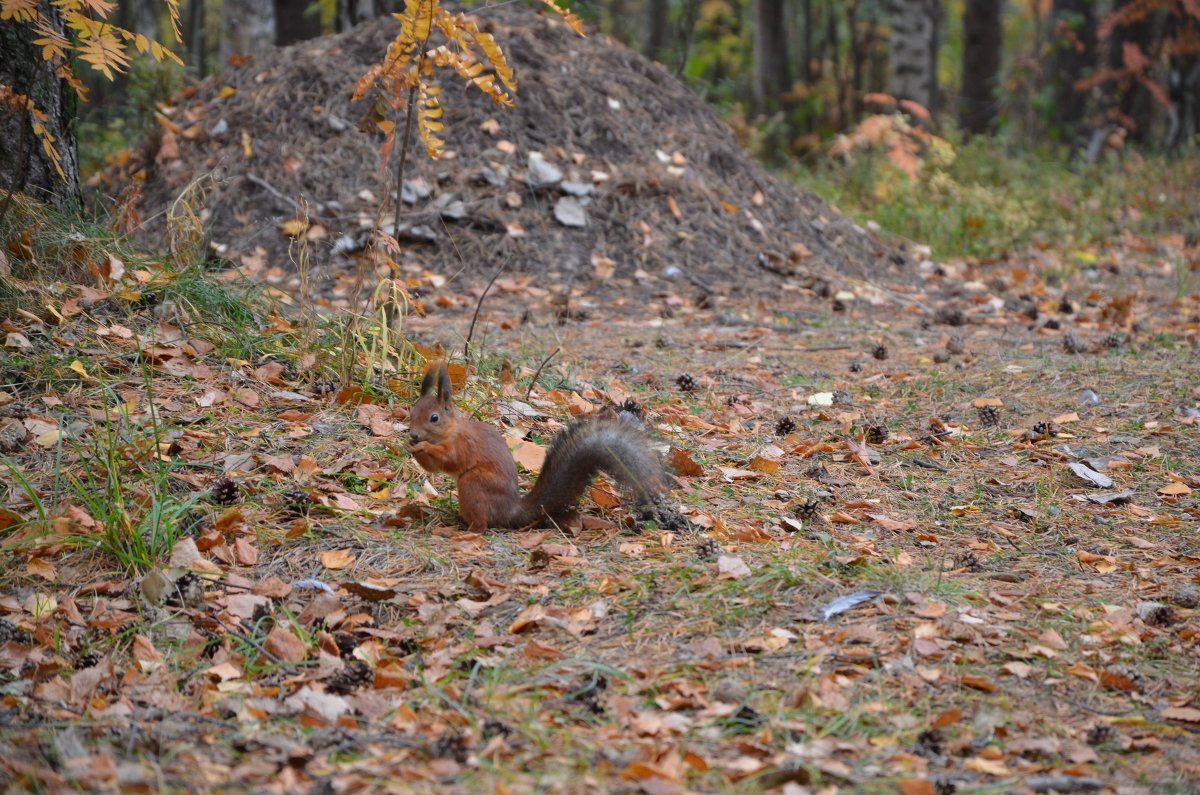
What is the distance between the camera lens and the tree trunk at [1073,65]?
1380 cm

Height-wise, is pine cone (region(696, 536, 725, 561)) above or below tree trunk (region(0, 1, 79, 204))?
below

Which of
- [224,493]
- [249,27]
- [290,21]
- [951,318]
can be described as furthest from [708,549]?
[290,21]

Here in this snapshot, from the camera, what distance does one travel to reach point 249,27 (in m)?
10.5

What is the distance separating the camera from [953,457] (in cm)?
400

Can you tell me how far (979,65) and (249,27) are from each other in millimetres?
9835

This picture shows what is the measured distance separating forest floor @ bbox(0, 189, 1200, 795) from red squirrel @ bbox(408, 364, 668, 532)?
0.09 m

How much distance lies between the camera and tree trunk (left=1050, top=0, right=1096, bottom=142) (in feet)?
45.3

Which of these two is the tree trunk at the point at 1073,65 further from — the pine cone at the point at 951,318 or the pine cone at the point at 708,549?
the pine cone at the point at 708,549

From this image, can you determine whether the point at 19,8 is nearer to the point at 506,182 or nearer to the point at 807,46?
the point at 506,182

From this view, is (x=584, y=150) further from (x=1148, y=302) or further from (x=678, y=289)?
(x=1148, y=302)

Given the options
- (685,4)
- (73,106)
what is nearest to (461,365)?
(73,106)

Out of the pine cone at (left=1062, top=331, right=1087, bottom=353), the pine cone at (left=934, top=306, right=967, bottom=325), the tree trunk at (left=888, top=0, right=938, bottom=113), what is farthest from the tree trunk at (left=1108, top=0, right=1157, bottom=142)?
the pine cone at (left=1062, top=331, right=1087, bottom=353)

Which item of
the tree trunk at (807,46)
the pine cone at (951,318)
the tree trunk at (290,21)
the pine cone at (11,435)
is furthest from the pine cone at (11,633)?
the tree trunk at (807,46)

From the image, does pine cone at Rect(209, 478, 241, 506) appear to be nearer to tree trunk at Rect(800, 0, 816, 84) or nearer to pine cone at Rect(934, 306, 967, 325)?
pine cone at Rect(934, 306, 967, 325)
